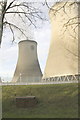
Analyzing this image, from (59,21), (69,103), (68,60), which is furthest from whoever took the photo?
(59,21)

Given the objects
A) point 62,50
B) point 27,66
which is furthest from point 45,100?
point 27,66

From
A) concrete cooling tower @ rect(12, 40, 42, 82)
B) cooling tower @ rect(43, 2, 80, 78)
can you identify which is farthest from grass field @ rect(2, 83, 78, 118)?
concrete cooling tower @ rect(12, 40, 42, 82)

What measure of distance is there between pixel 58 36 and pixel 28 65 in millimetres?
6290

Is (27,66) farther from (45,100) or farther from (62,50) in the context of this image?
(45,100)

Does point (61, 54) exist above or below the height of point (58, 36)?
below

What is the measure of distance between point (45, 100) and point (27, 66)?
11219mm

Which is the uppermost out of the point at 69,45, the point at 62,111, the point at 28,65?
the point at 69,45

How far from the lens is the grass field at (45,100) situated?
10.9m

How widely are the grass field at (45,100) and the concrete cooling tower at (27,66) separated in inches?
335

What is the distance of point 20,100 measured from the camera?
12594 mm

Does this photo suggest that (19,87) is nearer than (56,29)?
Yes

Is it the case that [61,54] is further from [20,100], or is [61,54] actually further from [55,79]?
[20,100]

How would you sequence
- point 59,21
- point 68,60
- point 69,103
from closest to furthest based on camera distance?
point 69,103
point 68,60
point 59,21

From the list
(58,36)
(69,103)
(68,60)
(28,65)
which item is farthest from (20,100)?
(28,65)
